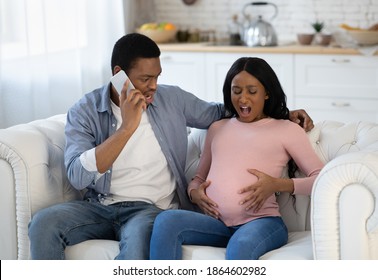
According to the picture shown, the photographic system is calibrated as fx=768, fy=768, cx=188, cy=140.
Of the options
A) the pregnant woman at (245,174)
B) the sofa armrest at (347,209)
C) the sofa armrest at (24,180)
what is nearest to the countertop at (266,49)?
the pregnant woman at (245,174)

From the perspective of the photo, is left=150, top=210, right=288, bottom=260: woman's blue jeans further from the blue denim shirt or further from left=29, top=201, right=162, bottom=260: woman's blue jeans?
the blue denim shirt

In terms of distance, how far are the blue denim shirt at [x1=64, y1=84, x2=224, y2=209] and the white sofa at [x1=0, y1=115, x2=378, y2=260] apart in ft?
0.45

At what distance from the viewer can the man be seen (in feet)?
8.09

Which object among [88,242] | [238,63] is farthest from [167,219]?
[238,63]

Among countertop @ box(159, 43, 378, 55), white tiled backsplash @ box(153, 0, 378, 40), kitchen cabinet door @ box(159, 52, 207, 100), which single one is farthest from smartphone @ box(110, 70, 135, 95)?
white tiled backsplash @ box(153, 0, 378, 40)

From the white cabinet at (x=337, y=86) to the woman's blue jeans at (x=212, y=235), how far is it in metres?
2.36

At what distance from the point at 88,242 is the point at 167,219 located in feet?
1.00

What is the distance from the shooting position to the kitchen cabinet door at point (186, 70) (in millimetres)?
5066

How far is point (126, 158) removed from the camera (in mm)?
2629

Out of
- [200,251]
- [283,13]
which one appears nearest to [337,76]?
[283,13]

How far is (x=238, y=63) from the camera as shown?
2684mm

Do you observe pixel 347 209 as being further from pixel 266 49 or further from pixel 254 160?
pixel 266 49

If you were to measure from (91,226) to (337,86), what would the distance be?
2.60 metres

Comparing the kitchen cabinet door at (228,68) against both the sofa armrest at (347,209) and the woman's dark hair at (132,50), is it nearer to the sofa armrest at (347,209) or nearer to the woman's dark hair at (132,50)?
the woman's dark hair at (132,50)
